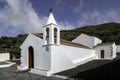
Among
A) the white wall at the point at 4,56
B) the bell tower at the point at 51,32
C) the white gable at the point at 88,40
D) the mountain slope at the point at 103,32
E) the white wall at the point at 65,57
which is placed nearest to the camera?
the white wall at the point at 65,57

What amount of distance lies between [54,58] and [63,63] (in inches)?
57.5

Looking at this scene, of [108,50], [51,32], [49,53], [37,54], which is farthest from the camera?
[108,50]

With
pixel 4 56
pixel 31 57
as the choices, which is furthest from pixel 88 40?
pixel 4 56

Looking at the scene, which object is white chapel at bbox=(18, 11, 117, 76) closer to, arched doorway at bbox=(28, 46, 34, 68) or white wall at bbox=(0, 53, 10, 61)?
arched doorway at bbox=(28, 46, 34, 68)

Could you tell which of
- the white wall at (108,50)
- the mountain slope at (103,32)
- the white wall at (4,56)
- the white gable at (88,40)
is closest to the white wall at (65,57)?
the white wall at (108,50)

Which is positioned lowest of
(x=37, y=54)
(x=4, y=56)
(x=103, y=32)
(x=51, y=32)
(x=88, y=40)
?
(x=4, y=56)

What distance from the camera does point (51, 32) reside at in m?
15.6

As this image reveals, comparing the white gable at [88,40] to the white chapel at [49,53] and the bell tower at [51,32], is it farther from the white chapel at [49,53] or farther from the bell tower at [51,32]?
the bell tower at [51,32]

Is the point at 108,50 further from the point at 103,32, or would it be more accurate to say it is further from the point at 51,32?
the point at 103,32

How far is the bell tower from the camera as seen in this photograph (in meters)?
15.5

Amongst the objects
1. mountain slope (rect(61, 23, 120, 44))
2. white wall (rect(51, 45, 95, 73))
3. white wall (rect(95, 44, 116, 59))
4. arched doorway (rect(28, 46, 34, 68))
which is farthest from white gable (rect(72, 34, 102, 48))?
mountain slope (rect(61, 23, 120, 44))

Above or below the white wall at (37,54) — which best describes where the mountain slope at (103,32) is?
above

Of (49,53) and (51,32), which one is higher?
(51,32)

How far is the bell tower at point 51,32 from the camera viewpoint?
611 inches
